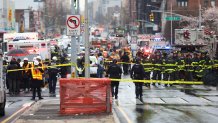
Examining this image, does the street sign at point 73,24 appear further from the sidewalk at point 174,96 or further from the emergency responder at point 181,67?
the emergency responder at point 181,67

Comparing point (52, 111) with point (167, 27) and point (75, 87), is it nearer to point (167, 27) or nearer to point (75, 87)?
point (75, 87)

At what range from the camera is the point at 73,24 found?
2173cm

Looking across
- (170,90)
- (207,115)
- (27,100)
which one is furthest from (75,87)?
(170,90)

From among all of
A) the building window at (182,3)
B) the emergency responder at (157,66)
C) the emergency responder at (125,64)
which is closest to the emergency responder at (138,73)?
the emergency responder at (157,66)

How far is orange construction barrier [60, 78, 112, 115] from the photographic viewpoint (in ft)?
50.2

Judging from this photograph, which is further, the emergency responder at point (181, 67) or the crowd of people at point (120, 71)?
the emergency responder at point (181, 67)

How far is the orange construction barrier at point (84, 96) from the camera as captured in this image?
1531cm

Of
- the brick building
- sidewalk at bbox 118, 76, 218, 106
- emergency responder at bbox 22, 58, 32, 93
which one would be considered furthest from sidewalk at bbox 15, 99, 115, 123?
the brick building

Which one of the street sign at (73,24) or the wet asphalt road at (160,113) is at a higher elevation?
the street sign at (73,24)

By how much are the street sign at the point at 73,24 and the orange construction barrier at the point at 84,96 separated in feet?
21.1

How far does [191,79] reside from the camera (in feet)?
95.1

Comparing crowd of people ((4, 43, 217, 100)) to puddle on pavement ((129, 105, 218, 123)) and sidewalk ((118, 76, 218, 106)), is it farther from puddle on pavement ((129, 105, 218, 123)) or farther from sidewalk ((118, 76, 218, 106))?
puddle on pavement ((129, 105, 218, 123))

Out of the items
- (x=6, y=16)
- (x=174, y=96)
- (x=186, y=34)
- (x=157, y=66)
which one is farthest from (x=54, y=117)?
(x=6, y=16)

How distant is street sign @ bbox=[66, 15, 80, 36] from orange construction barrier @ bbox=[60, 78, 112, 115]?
6431 mm
